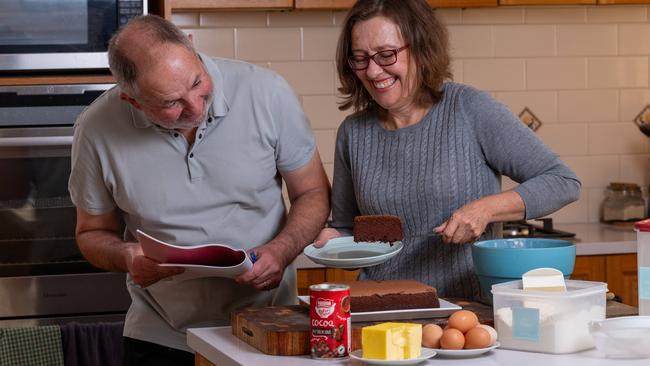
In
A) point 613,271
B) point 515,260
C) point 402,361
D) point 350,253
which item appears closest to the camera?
point 402,361

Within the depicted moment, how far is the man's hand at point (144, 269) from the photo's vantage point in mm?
2189

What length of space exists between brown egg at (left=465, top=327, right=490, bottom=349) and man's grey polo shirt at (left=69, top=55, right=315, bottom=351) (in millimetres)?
784

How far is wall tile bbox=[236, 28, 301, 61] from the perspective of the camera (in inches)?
154

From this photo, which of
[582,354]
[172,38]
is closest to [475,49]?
[172,38]

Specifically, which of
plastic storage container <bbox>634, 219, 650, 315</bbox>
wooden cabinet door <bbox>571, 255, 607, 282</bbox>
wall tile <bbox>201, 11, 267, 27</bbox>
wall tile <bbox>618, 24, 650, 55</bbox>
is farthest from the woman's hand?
wall tile <bbox>618, 24, 650, 55</bbox>

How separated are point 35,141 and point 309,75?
3.79 ft

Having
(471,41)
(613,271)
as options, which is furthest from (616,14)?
(613,271)

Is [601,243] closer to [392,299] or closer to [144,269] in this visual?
[392,299]

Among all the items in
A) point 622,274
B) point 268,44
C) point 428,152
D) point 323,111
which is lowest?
point 622,274

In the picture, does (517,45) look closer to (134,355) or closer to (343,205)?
(343,205)

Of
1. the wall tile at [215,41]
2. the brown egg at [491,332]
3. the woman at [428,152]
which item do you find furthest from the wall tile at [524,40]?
the brown egg at [491,332]

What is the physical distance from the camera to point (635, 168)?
13.8 feet

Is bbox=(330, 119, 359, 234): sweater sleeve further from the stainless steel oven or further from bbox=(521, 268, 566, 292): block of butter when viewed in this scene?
the stainless steel oven

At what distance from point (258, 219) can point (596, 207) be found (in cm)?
210
